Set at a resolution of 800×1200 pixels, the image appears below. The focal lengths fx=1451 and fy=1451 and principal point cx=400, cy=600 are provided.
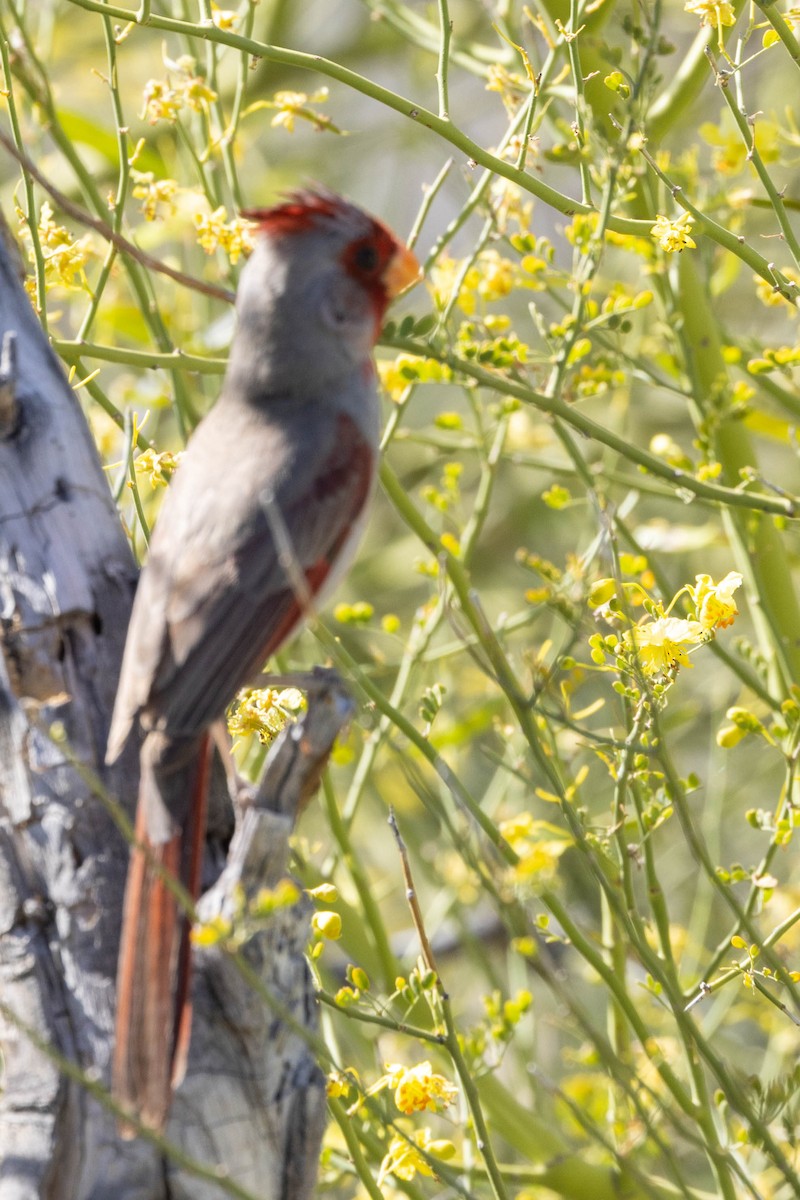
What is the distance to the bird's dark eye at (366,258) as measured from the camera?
2.98 metres

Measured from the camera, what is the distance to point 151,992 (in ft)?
7.11

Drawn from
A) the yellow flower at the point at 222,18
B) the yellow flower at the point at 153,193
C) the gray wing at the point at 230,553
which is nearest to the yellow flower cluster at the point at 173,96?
the yellow flower at the point at 153,193

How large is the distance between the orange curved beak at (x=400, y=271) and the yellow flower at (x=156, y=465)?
0.61 meters

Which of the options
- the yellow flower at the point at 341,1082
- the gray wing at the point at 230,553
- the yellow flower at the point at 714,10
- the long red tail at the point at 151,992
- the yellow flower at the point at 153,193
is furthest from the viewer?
the yellow flower at the point at 153,193

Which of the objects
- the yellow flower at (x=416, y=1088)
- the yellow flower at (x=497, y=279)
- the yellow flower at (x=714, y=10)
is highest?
the yellow flower at (x=497, y=279)

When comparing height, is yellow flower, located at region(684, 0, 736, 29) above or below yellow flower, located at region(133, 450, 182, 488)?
→ above

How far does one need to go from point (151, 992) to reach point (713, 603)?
4.59ft

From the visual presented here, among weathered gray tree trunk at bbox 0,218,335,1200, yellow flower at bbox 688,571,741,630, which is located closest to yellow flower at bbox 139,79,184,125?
weathered gray tree trunk at bbox 0,218,335,1200

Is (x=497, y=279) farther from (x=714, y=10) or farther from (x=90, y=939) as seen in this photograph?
(x=90, y=939)

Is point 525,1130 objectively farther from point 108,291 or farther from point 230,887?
point 108,291

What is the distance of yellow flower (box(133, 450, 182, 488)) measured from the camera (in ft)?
10.4

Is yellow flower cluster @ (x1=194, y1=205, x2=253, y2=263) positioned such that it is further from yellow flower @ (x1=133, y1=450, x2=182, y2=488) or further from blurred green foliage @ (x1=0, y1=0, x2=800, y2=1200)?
yellow flower @ (x1=133, y1=450, x2=182, y2=488)

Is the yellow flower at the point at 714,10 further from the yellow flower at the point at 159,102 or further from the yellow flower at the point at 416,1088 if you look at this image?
the yellow flower at the point at 416,1088

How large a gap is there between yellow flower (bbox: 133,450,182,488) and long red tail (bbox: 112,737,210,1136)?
1.08 m
